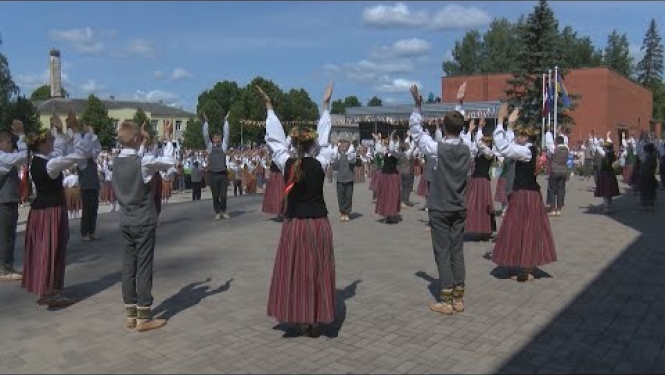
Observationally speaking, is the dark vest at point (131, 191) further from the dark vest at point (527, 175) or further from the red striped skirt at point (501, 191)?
the red striped skirt at point (501, 191)

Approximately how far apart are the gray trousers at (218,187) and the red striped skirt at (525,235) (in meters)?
7.19

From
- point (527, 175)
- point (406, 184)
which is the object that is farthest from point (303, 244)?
point (406, 184)

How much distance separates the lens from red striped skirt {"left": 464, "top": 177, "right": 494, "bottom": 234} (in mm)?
10430

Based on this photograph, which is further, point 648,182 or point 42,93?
point 42,93

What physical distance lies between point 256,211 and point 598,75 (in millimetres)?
42544

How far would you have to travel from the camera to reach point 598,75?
164 ft

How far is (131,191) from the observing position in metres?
5.73

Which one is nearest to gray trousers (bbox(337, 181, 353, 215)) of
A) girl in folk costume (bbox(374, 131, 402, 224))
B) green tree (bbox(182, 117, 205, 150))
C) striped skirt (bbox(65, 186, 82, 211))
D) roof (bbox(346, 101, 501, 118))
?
girl in folk costume (bbox(374, 131, 402, 224))

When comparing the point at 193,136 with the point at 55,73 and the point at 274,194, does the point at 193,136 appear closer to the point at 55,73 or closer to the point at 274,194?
the point at 55,73

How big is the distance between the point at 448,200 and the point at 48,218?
168 inches

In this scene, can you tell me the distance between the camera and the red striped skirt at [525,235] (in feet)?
24.9

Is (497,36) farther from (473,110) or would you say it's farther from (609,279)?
(609,279)

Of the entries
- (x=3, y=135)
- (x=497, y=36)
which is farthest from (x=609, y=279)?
(x=497, y=36)

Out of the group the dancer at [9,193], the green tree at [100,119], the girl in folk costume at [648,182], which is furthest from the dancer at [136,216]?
the green tree at [100,119]
